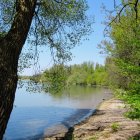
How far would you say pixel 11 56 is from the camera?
6957mm

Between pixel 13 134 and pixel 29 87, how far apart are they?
14906 mm

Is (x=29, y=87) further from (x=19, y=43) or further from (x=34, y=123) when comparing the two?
(x=34, y=123)

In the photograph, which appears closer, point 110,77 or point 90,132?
point 90,132

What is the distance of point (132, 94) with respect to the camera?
14602 millimetres

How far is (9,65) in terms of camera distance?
686 centimetres

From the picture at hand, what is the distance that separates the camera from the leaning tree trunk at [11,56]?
6586mm

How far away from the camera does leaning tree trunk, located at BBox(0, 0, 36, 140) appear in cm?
659

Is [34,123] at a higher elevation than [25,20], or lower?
lower

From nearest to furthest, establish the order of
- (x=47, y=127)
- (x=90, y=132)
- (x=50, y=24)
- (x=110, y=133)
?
(x=50, y=24)
(x=110, y=133)
(x=90, y=132)
(x=47, y=127)

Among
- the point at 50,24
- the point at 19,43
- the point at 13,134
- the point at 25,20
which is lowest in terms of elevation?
the point at 13,134

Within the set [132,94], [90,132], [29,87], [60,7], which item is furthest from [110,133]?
[60,7]

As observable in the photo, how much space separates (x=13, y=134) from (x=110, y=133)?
14708mm

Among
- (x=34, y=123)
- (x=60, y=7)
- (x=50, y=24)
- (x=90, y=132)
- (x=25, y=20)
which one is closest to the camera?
(x=25, y=20)

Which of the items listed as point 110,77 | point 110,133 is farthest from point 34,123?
point 110,77
